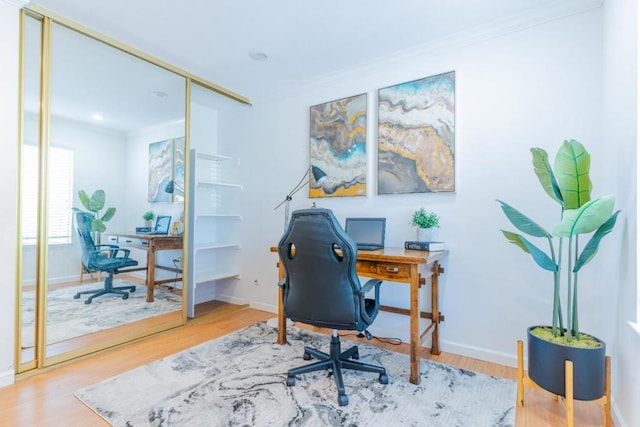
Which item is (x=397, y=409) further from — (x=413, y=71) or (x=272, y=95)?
(x=272, y=95)

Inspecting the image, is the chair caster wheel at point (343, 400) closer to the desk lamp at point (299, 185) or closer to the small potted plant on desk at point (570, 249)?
the small potted plant on desk at point (570, 249)

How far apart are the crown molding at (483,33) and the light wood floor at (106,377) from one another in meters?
2.39

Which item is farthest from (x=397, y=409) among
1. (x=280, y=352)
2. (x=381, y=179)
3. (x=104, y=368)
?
(x=104, y=368)

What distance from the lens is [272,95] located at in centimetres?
355

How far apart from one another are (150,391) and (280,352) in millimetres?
911

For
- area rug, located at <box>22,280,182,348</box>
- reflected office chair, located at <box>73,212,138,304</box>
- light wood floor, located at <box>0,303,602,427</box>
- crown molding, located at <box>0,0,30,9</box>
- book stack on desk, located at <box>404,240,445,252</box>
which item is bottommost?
light wood floor, located at <box>0,303,602,427</box>

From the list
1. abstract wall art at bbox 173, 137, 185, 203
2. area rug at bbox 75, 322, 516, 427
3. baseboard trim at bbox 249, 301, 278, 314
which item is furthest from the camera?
baseboard trim at bbox 249, 301, 278, 314

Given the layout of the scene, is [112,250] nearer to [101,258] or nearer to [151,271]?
[101,258]

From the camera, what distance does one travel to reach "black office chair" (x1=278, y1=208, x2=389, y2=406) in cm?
178

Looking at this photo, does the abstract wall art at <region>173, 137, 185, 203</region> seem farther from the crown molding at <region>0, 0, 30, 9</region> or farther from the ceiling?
the crown molding at <region>0, 0, 30, 9</region>

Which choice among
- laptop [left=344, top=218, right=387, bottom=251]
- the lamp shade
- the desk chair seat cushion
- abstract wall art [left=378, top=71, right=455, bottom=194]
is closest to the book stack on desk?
laptop [left=344, top=218, right=387, bottom=251]

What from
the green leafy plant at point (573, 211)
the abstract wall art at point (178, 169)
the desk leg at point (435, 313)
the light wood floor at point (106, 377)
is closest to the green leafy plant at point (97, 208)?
the abstract wall art at point (178, 169)

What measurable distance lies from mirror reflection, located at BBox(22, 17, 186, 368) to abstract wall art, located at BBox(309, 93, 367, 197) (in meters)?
1.31

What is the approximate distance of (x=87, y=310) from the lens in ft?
8.20
